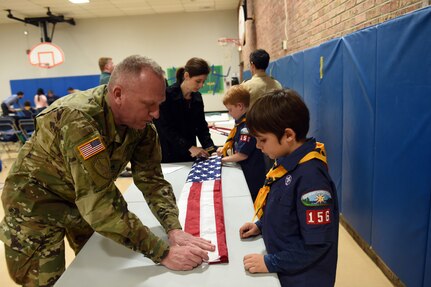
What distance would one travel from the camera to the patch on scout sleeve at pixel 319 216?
3.23 feet

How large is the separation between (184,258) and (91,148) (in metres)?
0.46

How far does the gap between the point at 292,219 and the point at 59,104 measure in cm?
86

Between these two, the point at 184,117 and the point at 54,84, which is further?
the point at 54,84

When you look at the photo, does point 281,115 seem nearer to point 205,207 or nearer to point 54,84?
point 205,207

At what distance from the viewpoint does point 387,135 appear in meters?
1.92

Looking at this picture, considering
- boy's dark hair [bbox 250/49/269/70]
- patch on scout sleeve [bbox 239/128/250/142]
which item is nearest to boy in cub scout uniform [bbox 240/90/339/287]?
patch on scout sleeve [bbox 239/128/250/142]

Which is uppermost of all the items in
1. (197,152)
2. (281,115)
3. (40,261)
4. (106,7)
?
(106,7)

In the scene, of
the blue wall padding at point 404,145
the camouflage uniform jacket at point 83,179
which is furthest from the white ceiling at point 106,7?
the camouflage uniform jacket at point 83,179

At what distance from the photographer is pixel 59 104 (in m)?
1.13

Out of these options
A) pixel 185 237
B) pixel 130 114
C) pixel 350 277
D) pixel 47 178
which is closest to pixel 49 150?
pixel 47 178

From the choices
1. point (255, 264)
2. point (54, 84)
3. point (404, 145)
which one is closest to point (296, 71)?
point (404, 145)

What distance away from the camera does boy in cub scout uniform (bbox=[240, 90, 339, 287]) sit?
3.26 feet

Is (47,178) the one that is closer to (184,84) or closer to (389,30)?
(184,84)

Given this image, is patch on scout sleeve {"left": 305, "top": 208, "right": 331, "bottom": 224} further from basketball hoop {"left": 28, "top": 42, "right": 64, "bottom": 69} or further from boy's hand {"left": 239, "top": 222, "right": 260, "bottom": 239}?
basketball hoop {"left": 28, "top": 42, "right": 64, "bottom": 69}
